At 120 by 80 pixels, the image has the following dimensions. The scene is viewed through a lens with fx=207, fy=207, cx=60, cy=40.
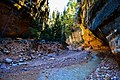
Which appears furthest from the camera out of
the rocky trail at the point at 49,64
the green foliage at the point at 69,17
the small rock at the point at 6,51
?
the green foliage at the point at 69,17

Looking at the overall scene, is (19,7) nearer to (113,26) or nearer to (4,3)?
(4,3)

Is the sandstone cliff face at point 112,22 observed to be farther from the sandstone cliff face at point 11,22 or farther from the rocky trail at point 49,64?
the sandstone cliff face at point 11,22

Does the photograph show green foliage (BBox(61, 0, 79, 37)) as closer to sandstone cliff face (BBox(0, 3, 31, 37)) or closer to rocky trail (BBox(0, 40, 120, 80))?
rocky trail (BBox(0, 40, 120, 80))

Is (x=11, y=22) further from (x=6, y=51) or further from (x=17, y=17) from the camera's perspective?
(x=6, y=51)

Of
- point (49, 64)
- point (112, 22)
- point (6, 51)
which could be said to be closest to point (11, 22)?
point (6, 51)

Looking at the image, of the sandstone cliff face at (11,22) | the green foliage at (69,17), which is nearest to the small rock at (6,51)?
the sandstone cliff face at (11,22)

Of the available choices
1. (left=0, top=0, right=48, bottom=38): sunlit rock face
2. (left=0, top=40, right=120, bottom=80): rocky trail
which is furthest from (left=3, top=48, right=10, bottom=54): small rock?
(left=0, top=0, right=48, bottom=38): sunlit rock face

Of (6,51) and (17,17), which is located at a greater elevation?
(17,17)

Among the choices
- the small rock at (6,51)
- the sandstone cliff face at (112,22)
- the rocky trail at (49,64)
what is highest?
the sandstone cliff face at (112,22)

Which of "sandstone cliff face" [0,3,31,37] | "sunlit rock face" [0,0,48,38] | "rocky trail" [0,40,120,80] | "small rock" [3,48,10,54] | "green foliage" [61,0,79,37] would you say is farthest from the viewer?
"green foliage" [61,0,79,37]

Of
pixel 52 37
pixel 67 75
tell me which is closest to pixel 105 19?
pixel 67 75

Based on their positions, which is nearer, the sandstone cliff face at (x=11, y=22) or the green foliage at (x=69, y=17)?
the sandstone cliff face at (x=11, y=22)

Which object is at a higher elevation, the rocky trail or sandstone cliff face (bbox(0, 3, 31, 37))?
sandstone cliff face (bbox(0, 3, 31, 37))

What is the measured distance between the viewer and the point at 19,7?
35219mm
